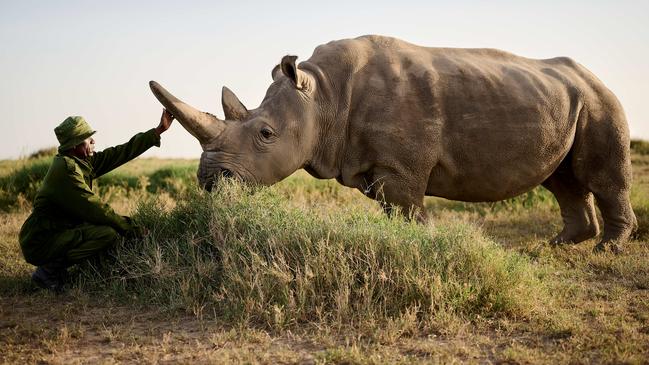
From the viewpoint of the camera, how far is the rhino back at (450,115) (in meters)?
7.24

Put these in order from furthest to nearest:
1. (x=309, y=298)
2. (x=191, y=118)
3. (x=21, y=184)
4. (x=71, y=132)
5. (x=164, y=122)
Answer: (x=21, y=184), (x=164, y=122), (x=191, y=118), (x=71, y=132), (x=309, y=298)

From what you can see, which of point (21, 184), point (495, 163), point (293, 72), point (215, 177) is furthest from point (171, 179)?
point (495, 163)

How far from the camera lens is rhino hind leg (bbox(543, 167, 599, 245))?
9086 millimetres

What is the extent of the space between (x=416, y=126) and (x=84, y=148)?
3.01m

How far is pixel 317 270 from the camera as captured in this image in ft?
18.0

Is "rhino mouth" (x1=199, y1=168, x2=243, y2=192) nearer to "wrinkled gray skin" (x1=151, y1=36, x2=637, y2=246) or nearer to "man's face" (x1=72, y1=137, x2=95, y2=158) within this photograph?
"wrinkled gray skin" (x1=151, y1=36, x2=637, y2=246)

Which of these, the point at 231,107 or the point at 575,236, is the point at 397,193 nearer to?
the point at 231,107

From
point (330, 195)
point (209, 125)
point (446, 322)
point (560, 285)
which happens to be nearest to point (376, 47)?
point (209, 125)

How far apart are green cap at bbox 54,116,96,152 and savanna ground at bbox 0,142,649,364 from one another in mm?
979

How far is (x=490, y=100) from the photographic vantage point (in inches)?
306

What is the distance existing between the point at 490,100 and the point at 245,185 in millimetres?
2725

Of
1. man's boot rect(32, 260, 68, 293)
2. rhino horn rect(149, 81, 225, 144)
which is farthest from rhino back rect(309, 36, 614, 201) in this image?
man's boot rect(32, 260, 68, 293)

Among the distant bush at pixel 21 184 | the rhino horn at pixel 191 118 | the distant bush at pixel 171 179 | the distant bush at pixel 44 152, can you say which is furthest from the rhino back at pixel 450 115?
the distant bush at pixel 44 152

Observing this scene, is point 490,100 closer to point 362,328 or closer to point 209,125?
point 209,125
